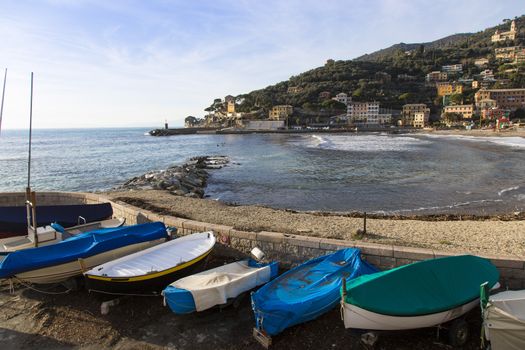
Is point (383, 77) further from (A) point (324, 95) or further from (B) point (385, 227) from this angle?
(B) point (385, 227)

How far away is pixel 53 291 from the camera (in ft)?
22.8

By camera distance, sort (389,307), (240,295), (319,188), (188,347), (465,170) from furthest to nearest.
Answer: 1. (465,170)
2. (319,188)
3. (240,295)
4. (188,347)
5. (389,307)

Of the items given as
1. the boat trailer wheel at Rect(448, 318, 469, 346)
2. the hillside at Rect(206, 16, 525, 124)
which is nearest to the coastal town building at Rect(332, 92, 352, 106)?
the hillside at Rect(206, 16, 525, 124)

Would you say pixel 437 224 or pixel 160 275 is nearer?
pixel 160 275

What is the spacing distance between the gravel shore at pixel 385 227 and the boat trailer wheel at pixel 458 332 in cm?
289

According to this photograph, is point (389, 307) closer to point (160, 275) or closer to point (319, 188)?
point (160, 275)

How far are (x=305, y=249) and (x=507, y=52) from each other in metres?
225

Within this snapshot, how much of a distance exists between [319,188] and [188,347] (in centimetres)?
1807

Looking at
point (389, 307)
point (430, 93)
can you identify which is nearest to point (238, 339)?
point (389, 307)

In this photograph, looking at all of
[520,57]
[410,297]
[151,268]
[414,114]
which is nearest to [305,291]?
[410,297]

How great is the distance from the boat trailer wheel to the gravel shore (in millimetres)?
2889

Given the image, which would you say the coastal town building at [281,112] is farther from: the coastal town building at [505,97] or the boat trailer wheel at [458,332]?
the boat trailer wheel at [458,332]

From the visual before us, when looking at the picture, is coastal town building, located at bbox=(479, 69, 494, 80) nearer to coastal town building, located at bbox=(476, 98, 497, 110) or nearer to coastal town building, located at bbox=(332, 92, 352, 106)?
coastal town building, located at bbox=(476, 98, 497, 110)

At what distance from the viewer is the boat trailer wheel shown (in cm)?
491
